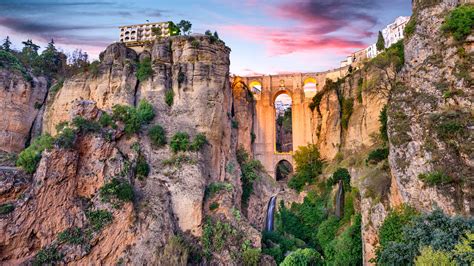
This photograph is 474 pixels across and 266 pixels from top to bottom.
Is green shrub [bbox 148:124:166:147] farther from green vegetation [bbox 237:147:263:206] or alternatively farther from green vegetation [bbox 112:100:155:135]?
green vegetation [bbox 237:147:263:206]

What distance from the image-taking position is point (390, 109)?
70.5 feet

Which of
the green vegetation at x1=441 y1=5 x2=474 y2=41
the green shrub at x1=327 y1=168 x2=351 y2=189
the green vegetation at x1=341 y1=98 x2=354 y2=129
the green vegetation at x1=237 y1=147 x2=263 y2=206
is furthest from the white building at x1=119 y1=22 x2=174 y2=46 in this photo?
the green vegetation at x1=441 y1=5 x2=474 y2=41

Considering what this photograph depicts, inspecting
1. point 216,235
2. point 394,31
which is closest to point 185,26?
point 216,235

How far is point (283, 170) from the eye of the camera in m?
47.9

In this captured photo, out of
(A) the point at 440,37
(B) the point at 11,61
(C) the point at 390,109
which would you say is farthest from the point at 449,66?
(B) the point at 11,61

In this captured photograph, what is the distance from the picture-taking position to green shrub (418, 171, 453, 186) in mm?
16922

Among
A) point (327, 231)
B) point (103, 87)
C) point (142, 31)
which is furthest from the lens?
point (142, 31)

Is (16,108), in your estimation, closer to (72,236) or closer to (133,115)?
(133,115)

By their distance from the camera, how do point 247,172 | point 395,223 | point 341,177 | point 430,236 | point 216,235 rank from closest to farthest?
point 430,236, point 395,223, point 216,235, point 341,177, point 247,172

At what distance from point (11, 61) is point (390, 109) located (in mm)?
35105

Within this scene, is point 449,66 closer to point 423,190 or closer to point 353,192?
point 423,190

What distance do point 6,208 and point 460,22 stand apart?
28446 millimetres

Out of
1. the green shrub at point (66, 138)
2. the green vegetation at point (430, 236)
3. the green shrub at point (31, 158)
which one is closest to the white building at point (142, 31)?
the green shrub at point (66, 138)

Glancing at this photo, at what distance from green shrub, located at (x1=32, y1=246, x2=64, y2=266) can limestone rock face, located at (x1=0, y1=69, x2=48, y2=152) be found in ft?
51.9
